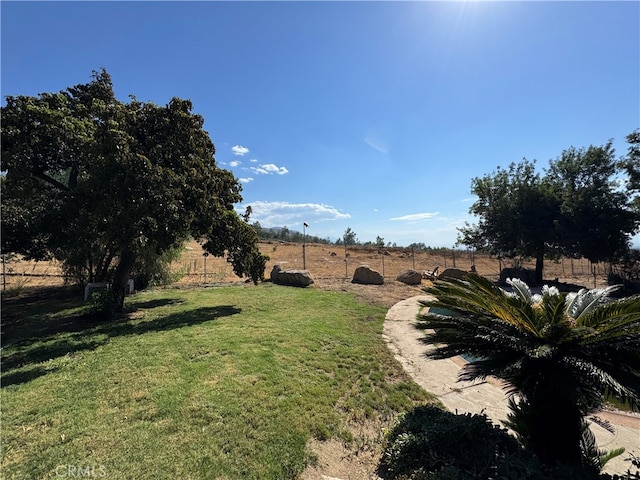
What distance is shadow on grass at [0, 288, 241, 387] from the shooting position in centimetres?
549

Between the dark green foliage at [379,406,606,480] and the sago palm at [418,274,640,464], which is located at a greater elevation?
the sago palm at [418,274,640,464]

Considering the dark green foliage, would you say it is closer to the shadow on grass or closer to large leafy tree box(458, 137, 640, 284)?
the shadow on grass

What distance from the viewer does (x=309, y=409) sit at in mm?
4129

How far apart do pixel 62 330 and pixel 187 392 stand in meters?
5.55

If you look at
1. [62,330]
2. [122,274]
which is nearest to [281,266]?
[122,274]

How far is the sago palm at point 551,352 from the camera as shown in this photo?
2401 millimetres

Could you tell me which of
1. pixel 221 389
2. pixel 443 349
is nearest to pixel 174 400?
pixel 221 389

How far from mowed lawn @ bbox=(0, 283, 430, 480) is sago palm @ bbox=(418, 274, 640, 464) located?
190 centimetres

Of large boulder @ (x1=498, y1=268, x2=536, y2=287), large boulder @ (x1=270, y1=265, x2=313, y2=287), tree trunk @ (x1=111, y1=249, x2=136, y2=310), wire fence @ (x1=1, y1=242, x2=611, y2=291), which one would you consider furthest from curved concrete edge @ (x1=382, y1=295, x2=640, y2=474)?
large boulder @ (x1=498, y1=268, x2=536, y2=287)

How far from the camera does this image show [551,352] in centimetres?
244

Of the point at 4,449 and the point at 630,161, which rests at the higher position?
the point at 630,161

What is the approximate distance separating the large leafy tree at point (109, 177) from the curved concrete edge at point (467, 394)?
5.95m

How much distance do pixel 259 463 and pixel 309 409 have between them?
46.1 inches

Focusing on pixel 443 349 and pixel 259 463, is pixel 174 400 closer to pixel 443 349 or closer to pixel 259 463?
pixel 259 463
